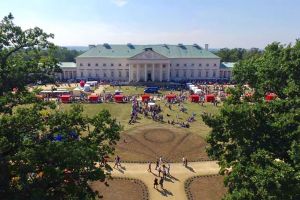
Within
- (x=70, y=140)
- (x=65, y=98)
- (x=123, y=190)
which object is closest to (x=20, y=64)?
(x=70, y=140)

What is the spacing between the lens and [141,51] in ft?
397

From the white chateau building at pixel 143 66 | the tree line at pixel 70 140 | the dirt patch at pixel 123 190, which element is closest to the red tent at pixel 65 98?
the dirt patch at pixel 123 190

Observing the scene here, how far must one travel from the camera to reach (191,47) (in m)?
126

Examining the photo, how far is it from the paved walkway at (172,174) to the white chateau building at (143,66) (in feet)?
259

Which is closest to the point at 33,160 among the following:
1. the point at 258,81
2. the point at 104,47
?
the point at 258,81

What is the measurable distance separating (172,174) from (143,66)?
81.7 metres

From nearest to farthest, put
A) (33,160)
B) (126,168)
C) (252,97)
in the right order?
(33,160)
(252,97)
(126,168)

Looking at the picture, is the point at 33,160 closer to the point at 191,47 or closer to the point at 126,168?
the point at 126,168

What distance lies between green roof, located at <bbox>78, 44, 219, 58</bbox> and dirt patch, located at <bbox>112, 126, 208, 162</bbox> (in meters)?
72.6

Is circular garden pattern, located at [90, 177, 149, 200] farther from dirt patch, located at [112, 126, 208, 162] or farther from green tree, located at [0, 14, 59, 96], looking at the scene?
green tree, located at [0, 14, 59, 96]

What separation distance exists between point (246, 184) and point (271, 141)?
14.7 feet

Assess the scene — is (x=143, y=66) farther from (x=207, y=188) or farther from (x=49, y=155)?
(x=49, y=155)

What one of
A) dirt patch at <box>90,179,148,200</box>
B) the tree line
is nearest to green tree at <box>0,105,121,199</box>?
the tree line

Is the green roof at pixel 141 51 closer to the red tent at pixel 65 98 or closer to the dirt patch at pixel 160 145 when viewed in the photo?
the red tent at pixel 65 98
